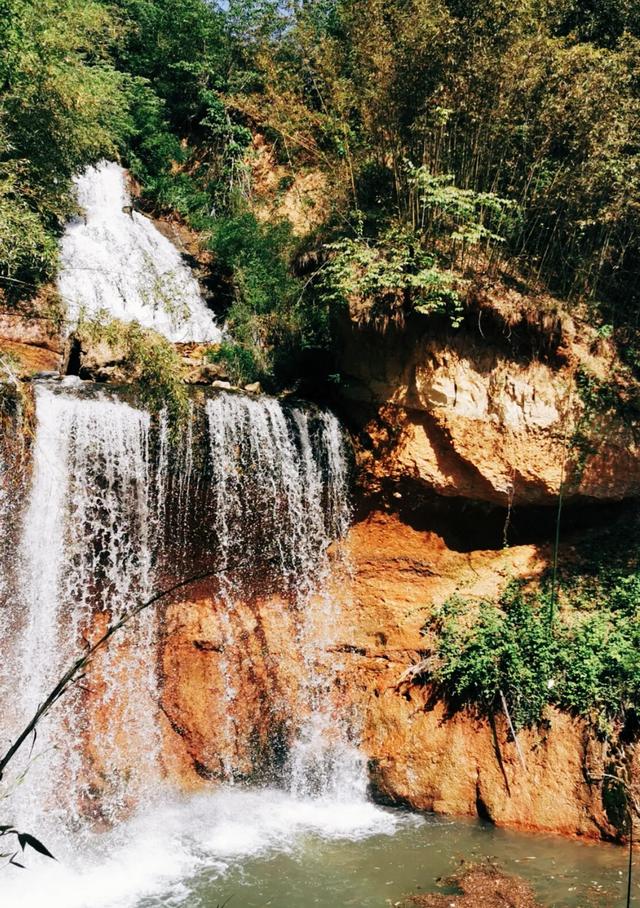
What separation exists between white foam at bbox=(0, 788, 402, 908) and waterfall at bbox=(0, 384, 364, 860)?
29 centimetres

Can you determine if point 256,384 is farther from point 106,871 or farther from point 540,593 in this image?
point 106,871

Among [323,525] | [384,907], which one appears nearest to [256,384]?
[323,525]

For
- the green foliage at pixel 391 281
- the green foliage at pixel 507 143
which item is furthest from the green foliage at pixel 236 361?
the green foliage at pixel 507 143

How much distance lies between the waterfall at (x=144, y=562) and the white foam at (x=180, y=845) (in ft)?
0.95

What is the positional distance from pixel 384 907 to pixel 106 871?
2.54 metres

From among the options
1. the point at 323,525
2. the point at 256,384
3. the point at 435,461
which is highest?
the point at 256,384

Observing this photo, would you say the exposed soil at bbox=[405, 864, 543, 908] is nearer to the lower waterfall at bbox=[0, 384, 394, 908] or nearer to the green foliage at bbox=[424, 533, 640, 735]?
the lower waterfall at bbox=[0, 384, 394, 908]

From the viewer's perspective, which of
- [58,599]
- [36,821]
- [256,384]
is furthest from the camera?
[256,384]

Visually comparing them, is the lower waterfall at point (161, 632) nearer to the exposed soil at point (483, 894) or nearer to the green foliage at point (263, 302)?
the exposed soil at point (483, 894)

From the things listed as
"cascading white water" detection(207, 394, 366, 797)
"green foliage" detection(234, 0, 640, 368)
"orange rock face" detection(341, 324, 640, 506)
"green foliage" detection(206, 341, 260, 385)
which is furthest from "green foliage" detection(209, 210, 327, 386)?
"orange rock face" detection(341, 324, 640, 506)

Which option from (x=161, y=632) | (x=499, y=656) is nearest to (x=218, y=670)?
(x=161, y=632)

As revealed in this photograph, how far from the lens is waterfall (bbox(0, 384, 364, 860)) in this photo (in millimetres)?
7406

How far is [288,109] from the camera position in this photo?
613 inches

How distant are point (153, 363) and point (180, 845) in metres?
4.98
